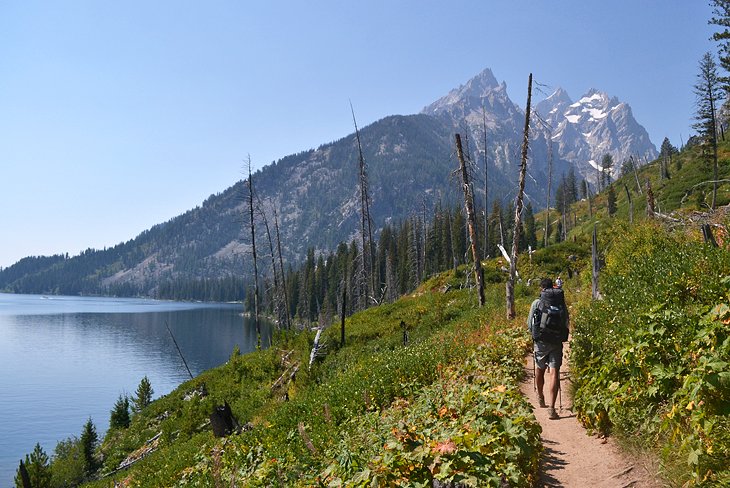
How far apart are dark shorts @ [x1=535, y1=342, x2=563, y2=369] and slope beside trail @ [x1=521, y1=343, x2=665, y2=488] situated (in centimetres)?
103

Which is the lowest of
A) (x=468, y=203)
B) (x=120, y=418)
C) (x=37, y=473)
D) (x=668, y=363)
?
(x=37, y=473)

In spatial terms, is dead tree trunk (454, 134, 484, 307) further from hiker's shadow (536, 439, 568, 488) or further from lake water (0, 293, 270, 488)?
lake water (0, 293, 270, 488)

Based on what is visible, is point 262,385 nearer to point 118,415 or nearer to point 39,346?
point 118,415

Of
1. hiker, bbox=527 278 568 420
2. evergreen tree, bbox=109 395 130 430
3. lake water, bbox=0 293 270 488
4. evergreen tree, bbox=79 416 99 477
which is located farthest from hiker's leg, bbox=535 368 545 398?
lake water, bbox=0 293 270 488

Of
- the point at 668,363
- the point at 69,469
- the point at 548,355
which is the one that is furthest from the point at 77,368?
the point at 668,363

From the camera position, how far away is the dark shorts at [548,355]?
8.45m

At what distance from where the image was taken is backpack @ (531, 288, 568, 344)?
28.0 ft

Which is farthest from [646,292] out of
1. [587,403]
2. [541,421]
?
[541,421]

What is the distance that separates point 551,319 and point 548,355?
0.64 metres

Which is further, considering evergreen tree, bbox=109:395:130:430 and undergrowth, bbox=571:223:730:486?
evergreen tree, bbox=109:395:130:430

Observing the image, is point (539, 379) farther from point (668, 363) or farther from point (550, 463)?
point (668, 363)

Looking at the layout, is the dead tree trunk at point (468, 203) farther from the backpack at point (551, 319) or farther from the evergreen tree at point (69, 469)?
the evergreen tree at point (69, 469)

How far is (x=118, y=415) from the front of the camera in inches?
1189

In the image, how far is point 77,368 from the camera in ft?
178
